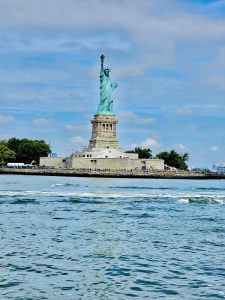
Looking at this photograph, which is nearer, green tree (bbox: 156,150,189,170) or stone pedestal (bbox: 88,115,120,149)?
stone pedestal (bbox: 88,115,120,149)

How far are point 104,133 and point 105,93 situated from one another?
9.42 m

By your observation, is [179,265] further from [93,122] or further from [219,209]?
[93,122]

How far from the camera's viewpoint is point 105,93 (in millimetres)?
143625

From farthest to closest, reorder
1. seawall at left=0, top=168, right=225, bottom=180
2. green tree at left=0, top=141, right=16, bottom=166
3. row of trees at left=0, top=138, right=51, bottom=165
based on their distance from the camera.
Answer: row of trees at left=0, top=138, right=51, bottom=165 < green tree at left=0, top=141, right=16, bottom=166 < seawall at left=0, top=168, right=225, bottom=180

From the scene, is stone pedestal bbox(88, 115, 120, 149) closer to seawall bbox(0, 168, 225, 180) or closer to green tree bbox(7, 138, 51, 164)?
seawall bbox(0, 168, 225, 180)

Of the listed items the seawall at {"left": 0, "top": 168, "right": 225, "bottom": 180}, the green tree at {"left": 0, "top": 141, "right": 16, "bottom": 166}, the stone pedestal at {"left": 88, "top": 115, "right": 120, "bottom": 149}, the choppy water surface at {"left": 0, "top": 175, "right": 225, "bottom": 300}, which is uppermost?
the stone pedestal at {"left": 88, "top": 115, "right": 120, "bottom": 149}

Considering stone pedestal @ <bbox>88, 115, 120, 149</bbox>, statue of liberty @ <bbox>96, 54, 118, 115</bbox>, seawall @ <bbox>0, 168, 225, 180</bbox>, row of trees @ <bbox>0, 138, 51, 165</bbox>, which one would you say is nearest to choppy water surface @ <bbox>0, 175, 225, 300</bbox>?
seawall @ <bbox>0, 168, 225, 180</bbox>

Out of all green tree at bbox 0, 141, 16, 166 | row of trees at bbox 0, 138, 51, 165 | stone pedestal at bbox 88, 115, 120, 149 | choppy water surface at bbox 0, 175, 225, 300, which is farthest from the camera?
row of trees at bbox 0, 138, 51, 165

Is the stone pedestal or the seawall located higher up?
the stone pedestal

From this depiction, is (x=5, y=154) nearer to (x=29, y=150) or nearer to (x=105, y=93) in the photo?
(x=29, y=150)

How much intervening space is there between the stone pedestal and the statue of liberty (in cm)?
214

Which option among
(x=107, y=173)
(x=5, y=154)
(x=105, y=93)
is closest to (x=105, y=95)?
(x=105, y=93)

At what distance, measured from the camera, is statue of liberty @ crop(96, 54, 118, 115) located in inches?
Answer: 5635

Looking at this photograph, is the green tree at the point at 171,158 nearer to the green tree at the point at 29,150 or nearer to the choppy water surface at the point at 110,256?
the green tree at the point at 29,150
